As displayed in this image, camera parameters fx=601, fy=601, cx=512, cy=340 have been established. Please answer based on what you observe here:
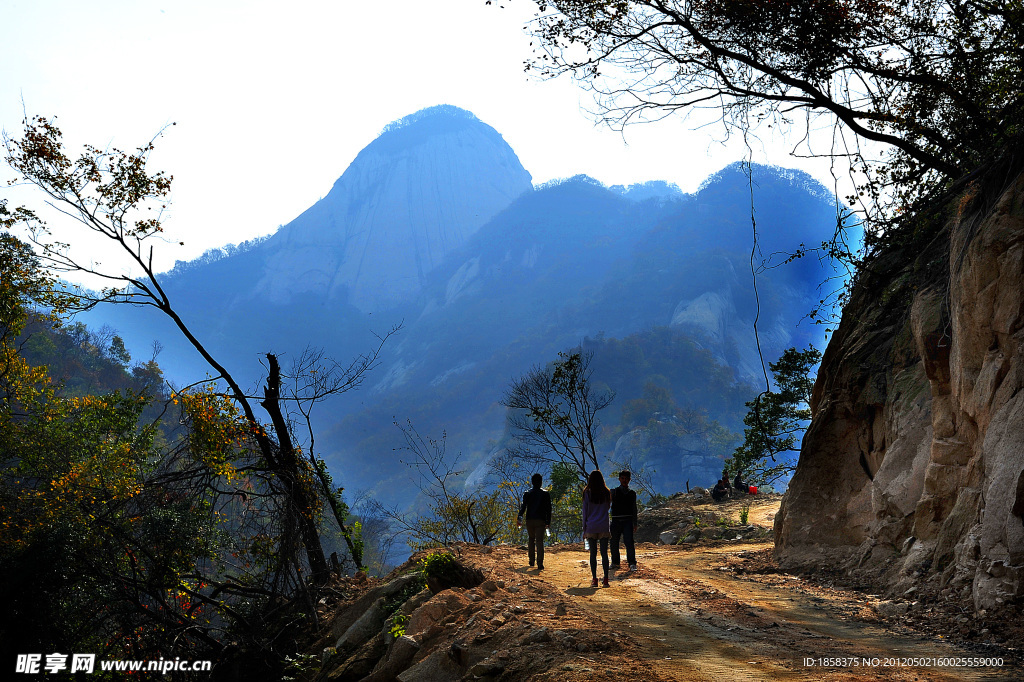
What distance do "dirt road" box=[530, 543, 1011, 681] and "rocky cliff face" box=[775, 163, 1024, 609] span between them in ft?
3.14

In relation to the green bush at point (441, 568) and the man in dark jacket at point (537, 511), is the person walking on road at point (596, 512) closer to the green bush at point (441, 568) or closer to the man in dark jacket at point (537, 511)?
the man in dark jacket at point (537, 511)

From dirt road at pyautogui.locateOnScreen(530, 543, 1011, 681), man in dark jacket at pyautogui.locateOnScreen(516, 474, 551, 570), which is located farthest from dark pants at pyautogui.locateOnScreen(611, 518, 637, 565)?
man in dark jacket at pyautogui.locateOnScreen(516, 474, 551, 570)

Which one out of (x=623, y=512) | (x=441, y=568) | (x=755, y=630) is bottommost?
(x=755, y=630)

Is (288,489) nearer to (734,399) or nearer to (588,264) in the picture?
(734,399)

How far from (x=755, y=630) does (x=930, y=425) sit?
459cm

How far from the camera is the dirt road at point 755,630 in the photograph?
473cm

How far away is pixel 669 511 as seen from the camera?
22156 millimetres

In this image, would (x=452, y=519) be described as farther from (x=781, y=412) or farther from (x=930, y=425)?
(x=781, y=412)

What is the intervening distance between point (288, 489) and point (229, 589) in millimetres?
1942

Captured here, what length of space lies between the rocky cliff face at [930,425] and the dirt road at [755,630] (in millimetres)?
956

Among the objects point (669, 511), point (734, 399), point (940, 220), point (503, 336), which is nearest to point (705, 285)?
point (734, 399)

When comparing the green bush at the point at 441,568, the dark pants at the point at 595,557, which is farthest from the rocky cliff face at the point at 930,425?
the green bush at the point at 441,568

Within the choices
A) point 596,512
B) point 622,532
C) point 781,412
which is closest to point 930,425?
point 622,532

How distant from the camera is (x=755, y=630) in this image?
6113 mm
